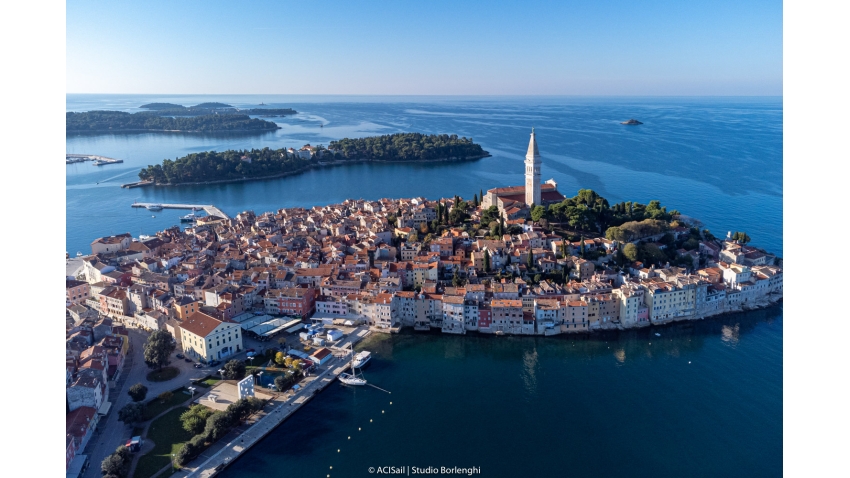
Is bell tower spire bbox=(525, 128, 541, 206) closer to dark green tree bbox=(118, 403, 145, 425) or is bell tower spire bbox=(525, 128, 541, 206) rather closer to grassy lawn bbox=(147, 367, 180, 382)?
grassy lawn bbox=(147, 367, 180, 382)

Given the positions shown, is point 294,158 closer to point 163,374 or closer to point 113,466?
point 163,374

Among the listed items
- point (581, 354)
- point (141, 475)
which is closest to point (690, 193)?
point (581, 354)

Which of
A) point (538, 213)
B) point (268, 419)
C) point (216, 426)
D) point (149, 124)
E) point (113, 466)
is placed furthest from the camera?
point (149, 124)

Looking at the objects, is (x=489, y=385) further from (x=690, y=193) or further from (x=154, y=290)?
(x=690, y=193)

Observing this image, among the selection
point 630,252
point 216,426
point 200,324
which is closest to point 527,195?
point 630,252

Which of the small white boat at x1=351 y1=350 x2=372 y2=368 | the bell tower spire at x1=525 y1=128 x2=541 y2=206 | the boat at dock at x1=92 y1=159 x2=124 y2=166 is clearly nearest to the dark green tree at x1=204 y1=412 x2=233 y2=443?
the small white boat at x1=351 y1=350 x2=372 y2=368
